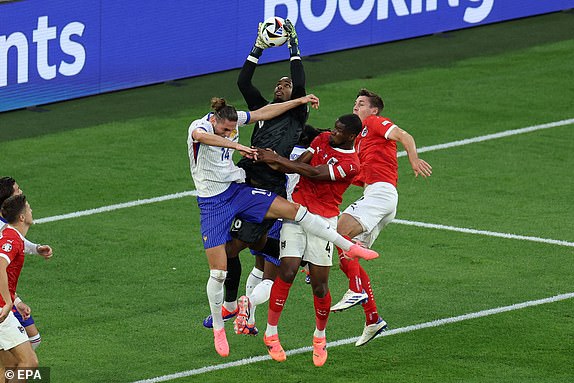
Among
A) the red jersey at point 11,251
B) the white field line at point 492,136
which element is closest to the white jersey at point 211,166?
the red jersey at point 11,251

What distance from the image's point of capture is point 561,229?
18453mm

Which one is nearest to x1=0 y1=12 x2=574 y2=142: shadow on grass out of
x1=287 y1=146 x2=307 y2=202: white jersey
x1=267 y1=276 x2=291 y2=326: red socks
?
x1=287 y1=146 x2=307 y2=202: white jersey

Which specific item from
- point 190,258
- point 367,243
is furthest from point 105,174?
point 367,243

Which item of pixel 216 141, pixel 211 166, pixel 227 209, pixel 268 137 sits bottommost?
pixel 227 209

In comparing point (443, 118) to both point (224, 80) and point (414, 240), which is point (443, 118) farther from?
point (414, 240)

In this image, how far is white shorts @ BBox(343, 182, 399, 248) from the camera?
1486cm

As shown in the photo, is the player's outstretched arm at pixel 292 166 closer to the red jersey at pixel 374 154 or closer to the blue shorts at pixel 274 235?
the blue shorts at pixel 274 235

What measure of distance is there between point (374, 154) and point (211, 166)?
218cm

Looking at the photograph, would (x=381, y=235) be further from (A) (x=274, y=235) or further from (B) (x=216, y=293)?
(B) (x=216, y=293)

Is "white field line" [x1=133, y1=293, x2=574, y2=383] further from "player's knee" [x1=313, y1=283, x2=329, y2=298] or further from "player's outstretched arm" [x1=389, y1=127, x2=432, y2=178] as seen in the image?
"player's outstretched arm" [x1=389, y1=127, x2=432, y2=178]

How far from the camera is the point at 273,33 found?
45.8 feet

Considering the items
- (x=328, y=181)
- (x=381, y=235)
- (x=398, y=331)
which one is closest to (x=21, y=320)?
(x=328, y=181)

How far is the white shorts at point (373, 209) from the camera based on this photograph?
14859 mm

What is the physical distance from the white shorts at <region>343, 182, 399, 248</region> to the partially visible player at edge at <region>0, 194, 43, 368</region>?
13.4 ft
